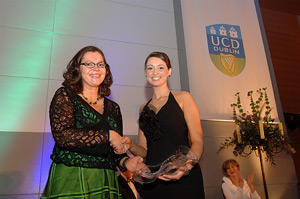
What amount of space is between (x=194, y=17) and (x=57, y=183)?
145 inches

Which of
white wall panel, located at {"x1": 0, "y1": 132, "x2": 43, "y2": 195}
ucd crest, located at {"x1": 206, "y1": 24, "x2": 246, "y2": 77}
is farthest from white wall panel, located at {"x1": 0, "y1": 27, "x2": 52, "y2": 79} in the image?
ucd crest, located at {"x1": 206, "y1": 24, "x2": 246, "y2": 77}

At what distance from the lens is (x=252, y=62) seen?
174 inches

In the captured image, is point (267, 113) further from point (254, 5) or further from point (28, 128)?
point (28, 128)

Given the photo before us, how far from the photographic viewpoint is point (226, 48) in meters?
4.31

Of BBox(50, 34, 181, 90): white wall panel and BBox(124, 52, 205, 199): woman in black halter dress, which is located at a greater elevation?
BBox(50, 34, 181, 90): white wall panel

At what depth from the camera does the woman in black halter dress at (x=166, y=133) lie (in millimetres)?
1701

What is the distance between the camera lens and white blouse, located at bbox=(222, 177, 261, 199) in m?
3.11

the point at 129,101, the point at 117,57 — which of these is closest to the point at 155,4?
the point at 117,57

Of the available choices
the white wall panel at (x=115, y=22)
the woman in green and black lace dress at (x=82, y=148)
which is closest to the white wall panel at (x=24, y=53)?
the white wall panel at (x=115, y=22)

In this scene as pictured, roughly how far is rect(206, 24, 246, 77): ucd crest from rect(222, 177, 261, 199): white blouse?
67.8 inches

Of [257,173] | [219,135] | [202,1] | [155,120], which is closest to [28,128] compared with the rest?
[155,120]

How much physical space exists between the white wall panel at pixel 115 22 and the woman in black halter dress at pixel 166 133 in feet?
6.12

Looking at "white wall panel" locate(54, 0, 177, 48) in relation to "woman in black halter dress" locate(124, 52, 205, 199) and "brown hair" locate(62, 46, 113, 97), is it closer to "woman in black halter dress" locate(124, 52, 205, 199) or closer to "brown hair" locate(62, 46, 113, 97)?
"woman in black halter dress" locate(124, 52, 205, 199)
